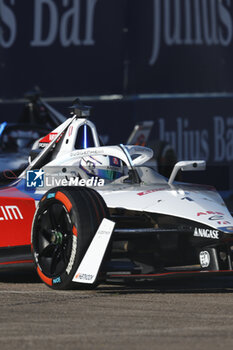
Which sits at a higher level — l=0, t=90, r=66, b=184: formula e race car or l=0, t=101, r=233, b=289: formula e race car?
l=0, t=101, r=233, b=289: formula e race car

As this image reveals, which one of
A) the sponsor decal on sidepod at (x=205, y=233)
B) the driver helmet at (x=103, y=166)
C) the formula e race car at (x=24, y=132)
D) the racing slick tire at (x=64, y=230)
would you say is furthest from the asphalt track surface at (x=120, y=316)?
the formula e race car at (x=24, y=132)

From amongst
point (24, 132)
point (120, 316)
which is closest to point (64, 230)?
point (120, 316)

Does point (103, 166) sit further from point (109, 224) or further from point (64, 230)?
point (109, 224)

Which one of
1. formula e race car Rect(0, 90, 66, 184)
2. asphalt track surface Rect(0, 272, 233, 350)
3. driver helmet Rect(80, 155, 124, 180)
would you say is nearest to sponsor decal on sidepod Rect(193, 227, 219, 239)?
asphalt track surface Rect(0, 272, 233, 350)

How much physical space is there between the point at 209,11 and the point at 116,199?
1242 cm

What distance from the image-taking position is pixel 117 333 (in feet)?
21.3

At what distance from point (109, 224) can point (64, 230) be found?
52cm

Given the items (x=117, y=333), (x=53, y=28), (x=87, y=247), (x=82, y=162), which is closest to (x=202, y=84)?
(x=53, y=28)

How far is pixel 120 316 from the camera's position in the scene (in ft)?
23.4

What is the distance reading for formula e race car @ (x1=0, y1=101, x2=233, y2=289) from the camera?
26.1ft

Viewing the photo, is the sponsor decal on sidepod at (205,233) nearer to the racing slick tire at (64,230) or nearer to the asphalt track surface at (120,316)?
the asphalt track surface at (120,316)

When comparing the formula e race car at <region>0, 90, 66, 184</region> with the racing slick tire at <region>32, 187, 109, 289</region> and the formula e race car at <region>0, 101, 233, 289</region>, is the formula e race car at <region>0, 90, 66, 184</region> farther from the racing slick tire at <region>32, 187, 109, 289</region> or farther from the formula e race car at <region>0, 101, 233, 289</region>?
the racing slick tire at <region>32, 187, 109, 289</region>

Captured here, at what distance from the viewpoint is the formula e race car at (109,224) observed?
7.96 m

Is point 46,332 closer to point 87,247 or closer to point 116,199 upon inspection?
point 87,247
